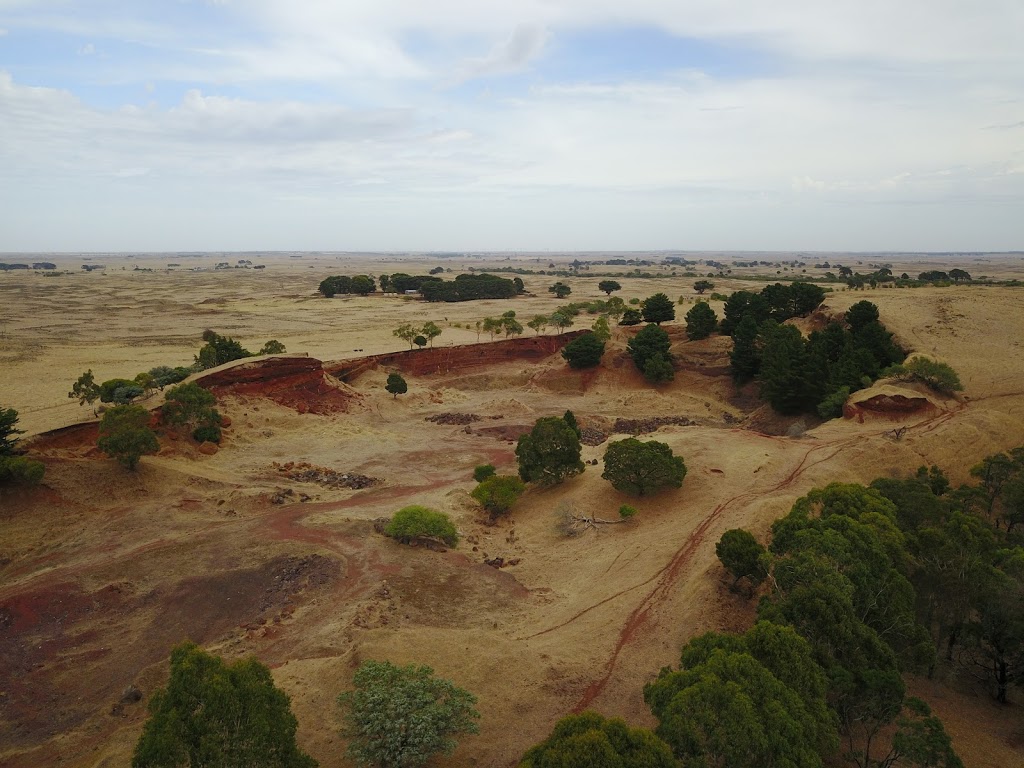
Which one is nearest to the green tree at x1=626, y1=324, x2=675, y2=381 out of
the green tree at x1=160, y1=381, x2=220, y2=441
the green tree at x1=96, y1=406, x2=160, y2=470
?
the green tree at x1=160, y1=381, x2=220, y2=441

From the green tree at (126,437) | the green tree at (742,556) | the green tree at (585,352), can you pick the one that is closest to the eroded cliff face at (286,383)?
the green tree at (126,437)

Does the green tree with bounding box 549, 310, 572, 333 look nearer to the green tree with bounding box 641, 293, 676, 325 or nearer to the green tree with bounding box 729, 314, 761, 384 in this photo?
the green tree with bounding box 641, 293, 676, 325

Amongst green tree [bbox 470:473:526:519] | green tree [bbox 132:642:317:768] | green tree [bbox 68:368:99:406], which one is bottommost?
green tree [bbox 470:473:526:519]

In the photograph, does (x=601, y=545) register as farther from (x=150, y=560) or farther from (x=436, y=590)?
(x=150, y=560)

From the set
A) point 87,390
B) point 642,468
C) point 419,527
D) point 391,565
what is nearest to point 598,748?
point 391,565

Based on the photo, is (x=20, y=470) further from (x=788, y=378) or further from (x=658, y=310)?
(x=658, y=310)
